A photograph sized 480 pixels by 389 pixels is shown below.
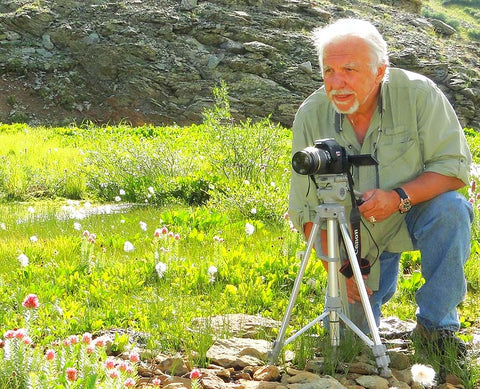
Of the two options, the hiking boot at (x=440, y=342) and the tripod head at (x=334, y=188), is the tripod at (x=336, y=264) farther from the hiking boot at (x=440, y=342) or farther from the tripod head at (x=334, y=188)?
the hiking boot at (x=440, y=342)

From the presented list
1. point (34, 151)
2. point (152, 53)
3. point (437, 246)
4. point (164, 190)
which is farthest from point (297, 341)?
point (152, 53)

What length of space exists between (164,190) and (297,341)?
18.2 ft

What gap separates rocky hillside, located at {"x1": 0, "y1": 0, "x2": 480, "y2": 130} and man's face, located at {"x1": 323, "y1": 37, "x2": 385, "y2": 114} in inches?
833

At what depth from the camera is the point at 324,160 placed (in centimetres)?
301

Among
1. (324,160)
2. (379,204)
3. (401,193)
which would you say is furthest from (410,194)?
(324,160)

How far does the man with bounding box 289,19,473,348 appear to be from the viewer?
3367mm

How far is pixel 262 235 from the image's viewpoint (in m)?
6.20

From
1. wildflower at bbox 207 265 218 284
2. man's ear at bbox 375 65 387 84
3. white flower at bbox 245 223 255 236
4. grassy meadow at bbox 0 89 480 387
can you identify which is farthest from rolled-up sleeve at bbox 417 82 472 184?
white flower at bbox 245 223 255 236

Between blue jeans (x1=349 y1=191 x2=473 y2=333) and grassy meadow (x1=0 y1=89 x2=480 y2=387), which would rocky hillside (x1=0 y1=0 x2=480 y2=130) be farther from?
blue jeans (x1=349 y1=191 x2=473 y2=333)

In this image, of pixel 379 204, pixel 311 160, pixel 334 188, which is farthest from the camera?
pixel 379 204

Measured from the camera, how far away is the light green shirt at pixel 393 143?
11.4 ft

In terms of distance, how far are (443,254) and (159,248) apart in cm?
231

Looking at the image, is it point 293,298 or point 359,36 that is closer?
point 293,298

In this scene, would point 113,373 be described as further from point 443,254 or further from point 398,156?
point 398,156
